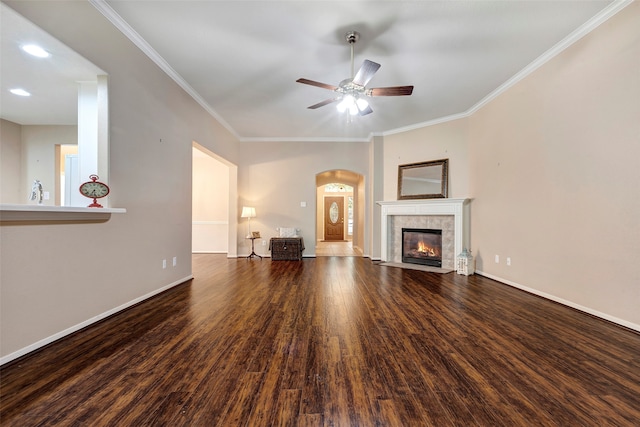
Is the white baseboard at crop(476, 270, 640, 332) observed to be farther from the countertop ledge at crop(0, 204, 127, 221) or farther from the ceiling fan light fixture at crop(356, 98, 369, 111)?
the countertop ledge at crop(0, 204, 127, 221)

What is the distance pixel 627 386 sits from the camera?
5.03ft

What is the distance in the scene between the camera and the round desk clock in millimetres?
2264

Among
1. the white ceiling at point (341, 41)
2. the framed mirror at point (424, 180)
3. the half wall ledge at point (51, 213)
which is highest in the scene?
the white ceiling at point (341, 41)

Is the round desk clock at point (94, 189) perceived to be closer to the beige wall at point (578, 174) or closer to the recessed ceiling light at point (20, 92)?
the recessed ceiling light at point (20, 92)

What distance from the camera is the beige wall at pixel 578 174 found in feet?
7.64

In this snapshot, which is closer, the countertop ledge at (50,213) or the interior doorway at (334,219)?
the countertop ledge at (50,213)

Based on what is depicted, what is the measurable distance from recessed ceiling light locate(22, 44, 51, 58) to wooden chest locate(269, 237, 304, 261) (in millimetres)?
4483

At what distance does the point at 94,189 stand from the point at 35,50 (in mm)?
1131

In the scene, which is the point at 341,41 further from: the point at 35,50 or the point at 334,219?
the point at 334,219

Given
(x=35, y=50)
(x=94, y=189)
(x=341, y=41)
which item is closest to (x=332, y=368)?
(x=94, y=189)

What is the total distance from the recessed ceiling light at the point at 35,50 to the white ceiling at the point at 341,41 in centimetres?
73

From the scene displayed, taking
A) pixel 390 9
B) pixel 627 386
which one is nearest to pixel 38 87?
pixel 390 9

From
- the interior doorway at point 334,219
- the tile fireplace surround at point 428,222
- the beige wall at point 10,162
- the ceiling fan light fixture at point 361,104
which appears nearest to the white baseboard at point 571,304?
the tile fireplace surround at point 428,222

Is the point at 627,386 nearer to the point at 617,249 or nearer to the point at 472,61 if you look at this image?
the point at 617,249
